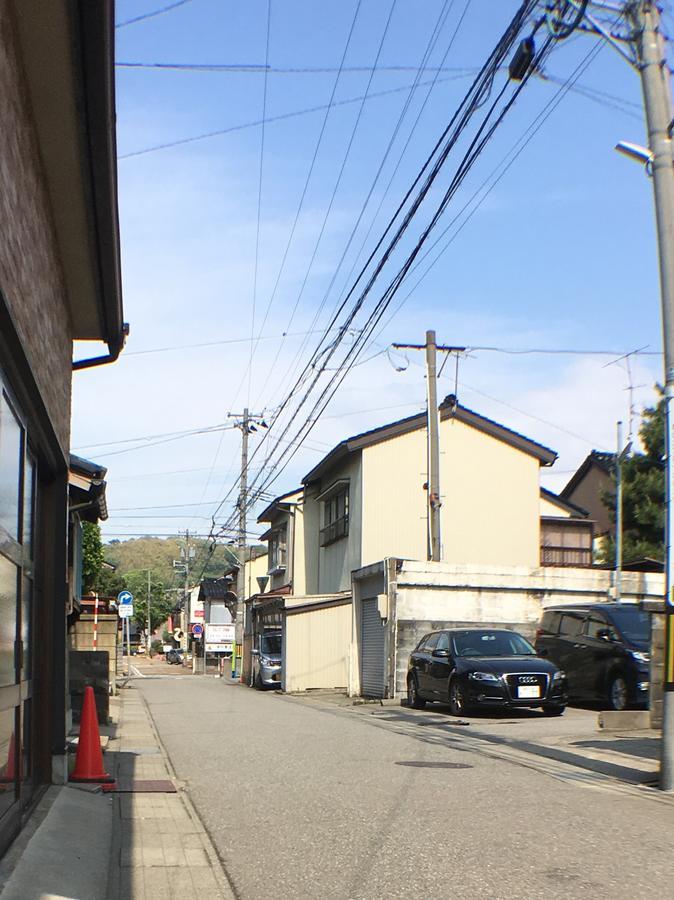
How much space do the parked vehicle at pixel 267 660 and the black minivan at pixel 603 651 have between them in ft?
45.5

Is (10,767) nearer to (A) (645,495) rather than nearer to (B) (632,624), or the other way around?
(B) (632,624)

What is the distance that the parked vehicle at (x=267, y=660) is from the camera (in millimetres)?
33062

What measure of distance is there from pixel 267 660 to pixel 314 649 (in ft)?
12.4

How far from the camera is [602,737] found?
43.8 feet

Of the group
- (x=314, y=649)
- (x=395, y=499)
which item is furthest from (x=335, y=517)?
(x=314, y=649)

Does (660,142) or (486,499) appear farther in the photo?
(486,499)

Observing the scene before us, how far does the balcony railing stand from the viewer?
34.4 meters

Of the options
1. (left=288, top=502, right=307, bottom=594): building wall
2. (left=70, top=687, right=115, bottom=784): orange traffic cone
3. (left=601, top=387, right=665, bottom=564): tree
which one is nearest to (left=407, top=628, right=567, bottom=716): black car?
(left=70, top=687, right=115, bottom=784): orange traffic cone

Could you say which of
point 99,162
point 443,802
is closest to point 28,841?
point 443,802

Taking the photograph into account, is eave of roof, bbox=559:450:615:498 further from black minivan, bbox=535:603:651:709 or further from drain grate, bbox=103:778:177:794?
drain grate, bbox=103:778:177:794

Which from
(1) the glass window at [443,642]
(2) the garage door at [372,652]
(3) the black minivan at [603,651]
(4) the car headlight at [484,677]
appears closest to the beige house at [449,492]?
(2) the garage door at [372,652]

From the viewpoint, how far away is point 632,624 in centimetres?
1852

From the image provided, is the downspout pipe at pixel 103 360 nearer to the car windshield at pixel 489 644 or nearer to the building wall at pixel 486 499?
the car windshield at pixel 489 644

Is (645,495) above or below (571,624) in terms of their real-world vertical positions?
above
